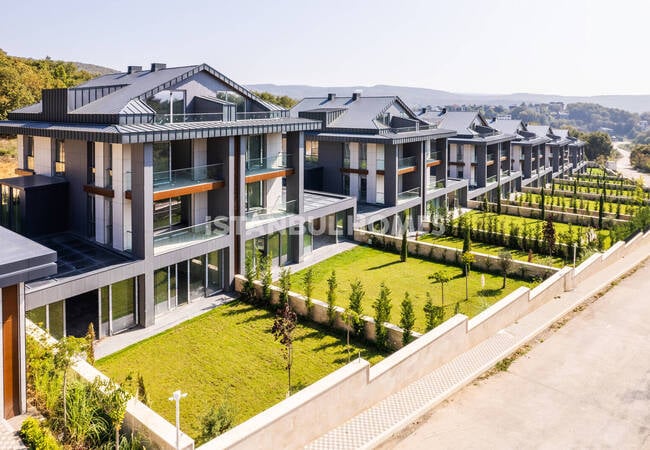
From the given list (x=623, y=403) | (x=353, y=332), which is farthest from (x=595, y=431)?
(x=353, y=332)

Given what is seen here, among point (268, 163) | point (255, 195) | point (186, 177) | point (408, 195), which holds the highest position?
point (268, 163)

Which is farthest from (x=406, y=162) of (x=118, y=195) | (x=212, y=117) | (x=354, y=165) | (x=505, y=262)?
(x=118, y=195)

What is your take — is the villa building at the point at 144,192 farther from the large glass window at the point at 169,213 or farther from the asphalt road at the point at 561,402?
the asphalt road at the point at 561,402

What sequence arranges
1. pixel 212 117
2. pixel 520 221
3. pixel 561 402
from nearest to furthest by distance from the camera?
pixel 561 402 → pixel 212 117 → pixel 520 221

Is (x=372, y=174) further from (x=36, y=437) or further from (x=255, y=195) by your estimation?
(x=36, y=437)

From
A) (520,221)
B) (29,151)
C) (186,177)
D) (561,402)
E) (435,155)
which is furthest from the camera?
(435,155)

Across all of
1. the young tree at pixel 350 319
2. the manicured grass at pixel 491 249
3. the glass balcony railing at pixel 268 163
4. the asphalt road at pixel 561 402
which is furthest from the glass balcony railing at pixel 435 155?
the young tree at pixel 350 319

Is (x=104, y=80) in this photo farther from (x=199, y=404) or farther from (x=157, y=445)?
(x=157, y=445)
